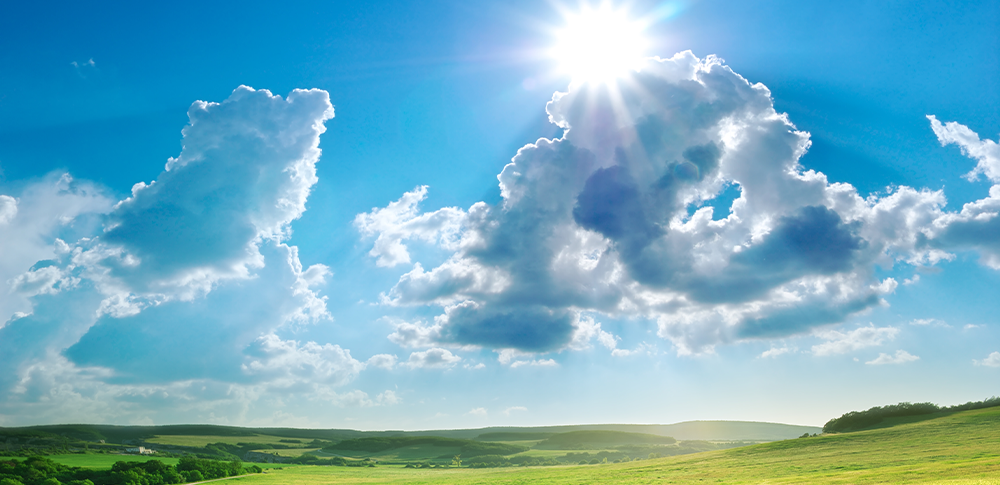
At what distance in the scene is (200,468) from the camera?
12612 centimetres

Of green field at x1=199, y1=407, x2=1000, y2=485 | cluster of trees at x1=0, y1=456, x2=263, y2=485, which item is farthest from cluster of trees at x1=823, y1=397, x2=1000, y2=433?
cluster of trees at x1=0, y1=456, x2=263, y2=485

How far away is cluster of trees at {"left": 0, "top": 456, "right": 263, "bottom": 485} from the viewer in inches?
4286

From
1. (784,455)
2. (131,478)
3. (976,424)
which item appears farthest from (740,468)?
(131,478)

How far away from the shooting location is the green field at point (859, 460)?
5300 cm

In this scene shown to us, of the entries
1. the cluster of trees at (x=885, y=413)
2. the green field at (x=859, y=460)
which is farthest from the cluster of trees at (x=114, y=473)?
the cluster of trees at (x=885, y=413)

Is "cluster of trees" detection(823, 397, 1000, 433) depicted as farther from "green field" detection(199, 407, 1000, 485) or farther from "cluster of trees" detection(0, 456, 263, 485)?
"cluster of trees" detection(0, 456, 263, 485)

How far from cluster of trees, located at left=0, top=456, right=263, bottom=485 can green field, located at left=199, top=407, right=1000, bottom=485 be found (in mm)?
14393

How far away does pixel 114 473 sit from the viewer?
115 meters

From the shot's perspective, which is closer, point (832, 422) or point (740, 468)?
point (740, 468)

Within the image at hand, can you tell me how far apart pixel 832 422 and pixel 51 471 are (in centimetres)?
18882

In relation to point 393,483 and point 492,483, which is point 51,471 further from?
point 492,483

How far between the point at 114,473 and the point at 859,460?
141 meters

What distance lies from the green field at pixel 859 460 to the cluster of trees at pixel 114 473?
14393 millimetres

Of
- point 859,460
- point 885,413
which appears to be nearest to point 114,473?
point 859,460
